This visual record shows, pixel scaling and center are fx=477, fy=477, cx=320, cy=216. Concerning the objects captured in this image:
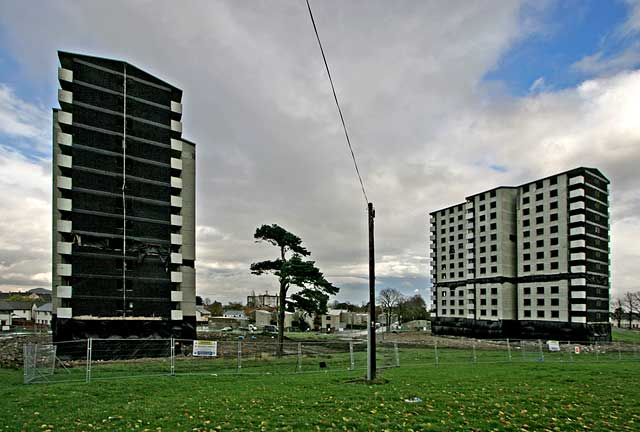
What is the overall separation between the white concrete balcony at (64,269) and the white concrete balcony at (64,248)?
3.75 ft

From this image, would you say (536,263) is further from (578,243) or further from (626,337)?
(626,337)

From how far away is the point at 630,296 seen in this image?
509ft

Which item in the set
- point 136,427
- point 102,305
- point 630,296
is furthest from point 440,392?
point 630,296

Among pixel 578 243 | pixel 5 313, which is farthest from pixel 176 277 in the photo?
pixel 5 313

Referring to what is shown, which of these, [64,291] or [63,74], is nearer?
[64,291]

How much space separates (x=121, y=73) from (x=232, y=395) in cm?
4143

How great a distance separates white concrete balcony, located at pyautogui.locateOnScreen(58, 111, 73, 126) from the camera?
43.7 metres

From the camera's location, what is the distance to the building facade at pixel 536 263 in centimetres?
7444

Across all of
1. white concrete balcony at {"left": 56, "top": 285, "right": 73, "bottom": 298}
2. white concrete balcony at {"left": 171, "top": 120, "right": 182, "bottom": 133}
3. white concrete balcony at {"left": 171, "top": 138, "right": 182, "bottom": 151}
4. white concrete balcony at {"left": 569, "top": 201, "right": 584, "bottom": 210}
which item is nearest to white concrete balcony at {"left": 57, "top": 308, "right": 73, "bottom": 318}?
white concrete balcony at {"left": 56, "top": 285, "right": 73, "bottom": 298}

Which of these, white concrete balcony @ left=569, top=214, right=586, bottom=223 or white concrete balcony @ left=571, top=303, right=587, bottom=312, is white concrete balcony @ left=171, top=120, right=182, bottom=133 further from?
white concrete balcony @ left=571, top=303, right=587, bottom=312

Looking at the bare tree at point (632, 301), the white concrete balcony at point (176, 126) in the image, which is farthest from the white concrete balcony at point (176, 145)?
the bare tree at point (632, 301)

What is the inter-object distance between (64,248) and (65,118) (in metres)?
12.0

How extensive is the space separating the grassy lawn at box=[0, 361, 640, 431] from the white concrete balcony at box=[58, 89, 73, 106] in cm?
3190

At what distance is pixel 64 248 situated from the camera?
139 ft
